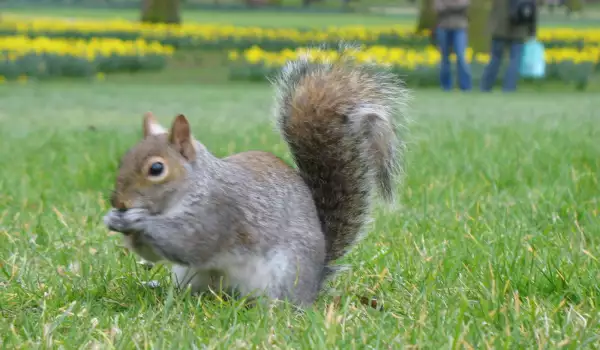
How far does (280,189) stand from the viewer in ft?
7.63

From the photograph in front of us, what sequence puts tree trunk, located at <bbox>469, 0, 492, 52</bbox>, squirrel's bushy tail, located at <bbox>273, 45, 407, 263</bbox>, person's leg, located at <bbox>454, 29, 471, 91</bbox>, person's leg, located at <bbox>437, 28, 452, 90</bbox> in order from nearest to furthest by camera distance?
squirrel's bushy tail, located at <bbox>273, 45, 407, 263</bbox> → person's leg, located at <bbox>454, 29, 471, 91</bbox> → person's leg, located at <bbox>437, 28, 452, 90</bbox> → tree trunk, located at <bbox>469, 0, 492, 52</bbox>

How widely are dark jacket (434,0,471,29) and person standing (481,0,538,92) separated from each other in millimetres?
350

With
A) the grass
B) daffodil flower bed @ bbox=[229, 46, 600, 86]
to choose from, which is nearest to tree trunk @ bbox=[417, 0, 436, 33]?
daffodil flower bed @ bbox=[229, 46, 600, 86]

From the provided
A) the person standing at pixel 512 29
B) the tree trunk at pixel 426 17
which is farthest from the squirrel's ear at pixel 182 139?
the tree trunk at pixel 426 17

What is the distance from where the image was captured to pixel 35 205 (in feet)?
12.5

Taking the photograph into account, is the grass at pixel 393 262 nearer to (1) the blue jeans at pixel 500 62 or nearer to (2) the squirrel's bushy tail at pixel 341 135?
(2) the squirrel's bushy tail at pixel 341 135

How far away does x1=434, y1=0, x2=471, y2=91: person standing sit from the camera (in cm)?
1104

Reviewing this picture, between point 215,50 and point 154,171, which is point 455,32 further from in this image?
point 154,171

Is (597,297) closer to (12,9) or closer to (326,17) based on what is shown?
(326,17)

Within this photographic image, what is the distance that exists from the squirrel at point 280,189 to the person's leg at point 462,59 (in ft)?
28.6

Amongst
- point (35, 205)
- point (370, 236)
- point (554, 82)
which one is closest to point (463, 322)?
point (370, 236)

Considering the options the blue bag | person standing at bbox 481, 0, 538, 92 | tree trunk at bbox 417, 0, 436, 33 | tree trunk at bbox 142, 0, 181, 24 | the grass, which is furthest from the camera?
tree trunk at bbox 417, 0, 436, 33

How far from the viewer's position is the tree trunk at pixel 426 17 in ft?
65.9

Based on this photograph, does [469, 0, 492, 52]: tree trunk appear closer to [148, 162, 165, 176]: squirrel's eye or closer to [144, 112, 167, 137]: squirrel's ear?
[144, 112, 167, 137]: squirrel's ear
